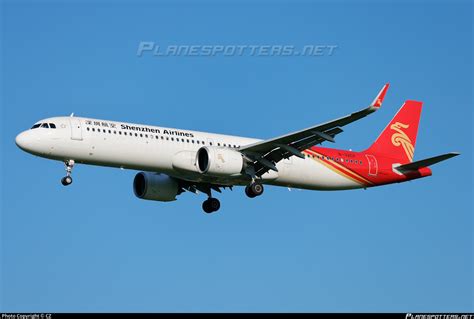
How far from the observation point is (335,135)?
4719cm

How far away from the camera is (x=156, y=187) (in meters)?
52.5

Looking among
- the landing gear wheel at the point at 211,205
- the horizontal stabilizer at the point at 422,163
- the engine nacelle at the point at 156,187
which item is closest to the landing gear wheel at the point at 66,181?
the engine nacelle at the point at 156,187

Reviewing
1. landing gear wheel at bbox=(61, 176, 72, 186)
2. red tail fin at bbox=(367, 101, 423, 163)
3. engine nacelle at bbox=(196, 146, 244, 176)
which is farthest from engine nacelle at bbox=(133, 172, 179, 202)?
red tail fin at bbox=(367, 101, 423, 163)

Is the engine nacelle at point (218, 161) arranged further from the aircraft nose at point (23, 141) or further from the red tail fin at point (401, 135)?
the red tail fin at point (401, 135)

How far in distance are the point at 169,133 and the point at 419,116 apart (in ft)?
57.7

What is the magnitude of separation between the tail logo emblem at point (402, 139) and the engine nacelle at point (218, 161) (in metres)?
12.3

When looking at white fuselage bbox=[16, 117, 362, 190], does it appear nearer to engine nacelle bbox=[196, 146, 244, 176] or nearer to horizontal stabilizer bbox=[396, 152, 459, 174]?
engine nacelle bbox=[196, 146, 244, 176]

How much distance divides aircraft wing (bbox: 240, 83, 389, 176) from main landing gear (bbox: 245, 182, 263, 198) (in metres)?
0.70

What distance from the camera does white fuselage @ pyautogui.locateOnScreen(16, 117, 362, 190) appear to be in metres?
45.9

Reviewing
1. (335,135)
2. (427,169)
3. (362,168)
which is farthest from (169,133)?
(427,169)

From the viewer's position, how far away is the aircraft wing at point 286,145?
4634cm

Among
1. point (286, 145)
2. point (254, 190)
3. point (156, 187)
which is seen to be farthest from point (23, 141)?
point (286, 145)

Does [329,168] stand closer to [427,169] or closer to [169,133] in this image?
[427,169]

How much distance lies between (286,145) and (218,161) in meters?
3.74
